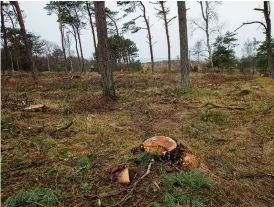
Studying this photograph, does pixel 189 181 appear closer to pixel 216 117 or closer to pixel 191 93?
pixel 216 117

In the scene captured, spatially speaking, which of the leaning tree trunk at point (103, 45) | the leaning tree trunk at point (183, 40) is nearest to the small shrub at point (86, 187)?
the leaning tree trunk at point (103, 45)

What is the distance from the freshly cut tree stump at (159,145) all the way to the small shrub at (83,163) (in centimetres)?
86

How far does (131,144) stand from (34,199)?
6.54ft

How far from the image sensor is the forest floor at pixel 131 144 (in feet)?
9.78

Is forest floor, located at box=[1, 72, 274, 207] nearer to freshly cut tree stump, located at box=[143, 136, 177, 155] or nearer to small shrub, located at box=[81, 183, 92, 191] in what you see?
small shrub, located at box=[81, 183, 92, 191]

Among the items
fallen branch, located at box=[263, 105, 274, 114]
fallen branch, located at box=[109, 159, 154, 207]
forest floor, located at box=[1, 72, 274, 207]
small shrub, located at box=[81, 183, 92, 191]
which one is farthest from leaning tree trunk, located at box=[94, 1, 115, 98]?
small shrub, located at box=[81, 183, 92, 191]

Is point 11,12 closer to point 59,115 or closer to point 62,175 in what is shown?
point 59,115

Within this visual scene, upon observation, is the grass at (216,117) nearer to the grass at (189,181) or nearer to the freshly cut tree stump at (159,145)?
the freshly cut tree stump at (159,145)

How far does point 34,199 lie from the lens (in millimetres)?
2639

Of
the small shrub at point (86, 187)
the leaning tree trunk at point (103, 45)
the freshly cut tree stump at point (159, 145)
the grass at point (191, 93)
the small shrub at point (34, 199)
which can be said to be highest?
the leaning tree trunk at point (103, 45)

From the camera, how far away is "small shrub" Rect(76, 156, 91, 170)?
11.2ft

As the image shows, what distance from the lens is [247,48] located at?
190ft

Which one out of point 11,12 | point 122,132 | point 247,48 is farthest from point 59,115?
point 247,48

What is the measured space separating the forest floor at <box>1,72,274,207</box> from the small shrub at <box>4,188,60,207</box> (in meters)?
0.11
